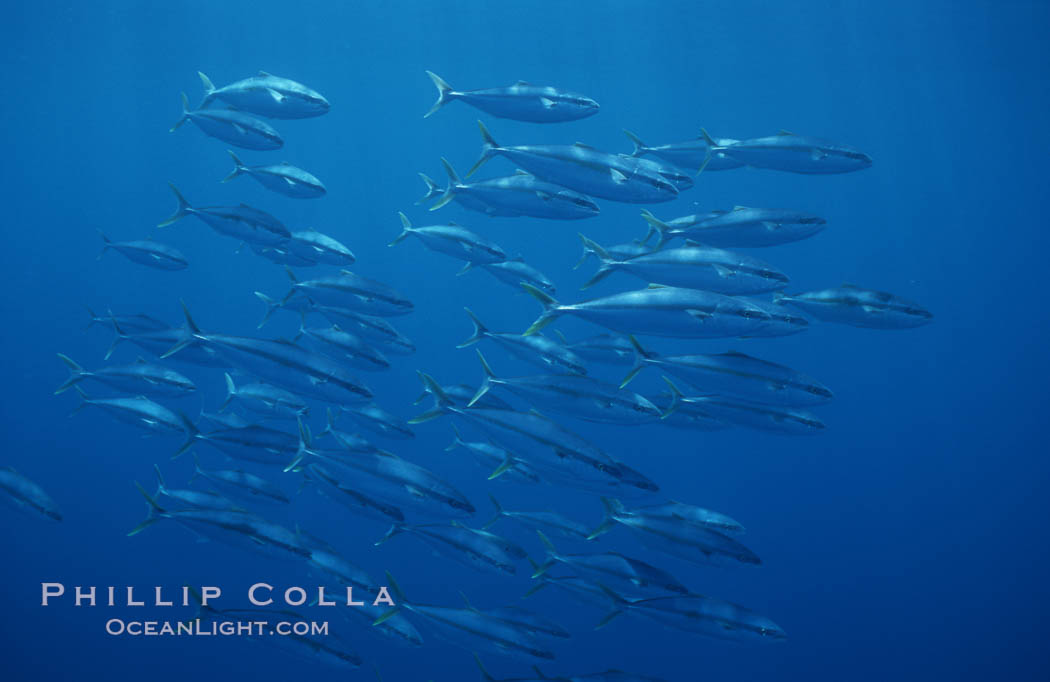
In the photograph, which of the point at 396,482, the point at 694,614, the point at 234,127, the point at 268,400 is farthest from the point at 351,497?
the point at 234,127

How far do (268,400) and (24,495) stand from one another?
1.78m

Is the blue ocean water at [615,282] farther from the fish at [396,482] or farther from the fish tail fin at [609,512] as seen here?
the fish at [396,482]

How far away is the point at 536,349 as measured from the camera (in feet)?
11.7

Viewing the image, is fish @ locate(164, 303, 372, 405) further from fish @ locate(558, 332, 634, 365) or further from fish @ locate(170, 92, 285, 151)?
fish @ locate(558, 332, 634, 365)

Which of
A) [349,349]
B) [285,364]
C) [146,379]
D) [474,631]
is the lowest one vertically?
[474,631]

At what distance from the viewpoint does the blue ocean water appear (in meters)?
9.34

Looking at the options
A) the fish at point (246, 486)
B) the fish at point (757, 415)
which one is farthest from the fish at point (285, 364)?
the fish at point (757, 415)

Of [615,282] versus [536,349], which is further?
[615,282]

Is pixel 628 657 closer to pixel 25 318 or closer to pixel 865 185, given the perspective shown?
pixel 865 185

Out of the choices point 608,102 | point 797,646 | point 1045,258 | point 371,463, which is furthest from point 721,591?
point 1045,258

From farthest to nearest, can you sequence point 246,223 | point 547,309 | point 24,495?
point 24,495 < point 246,223 < point 547,309

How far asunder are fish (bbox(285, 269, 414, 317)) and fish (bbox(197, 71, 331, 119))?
1.07 meters

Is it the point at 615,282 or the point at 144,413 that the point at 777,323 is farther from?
the point at 615,282

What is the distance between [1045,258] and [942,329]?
111 inches
